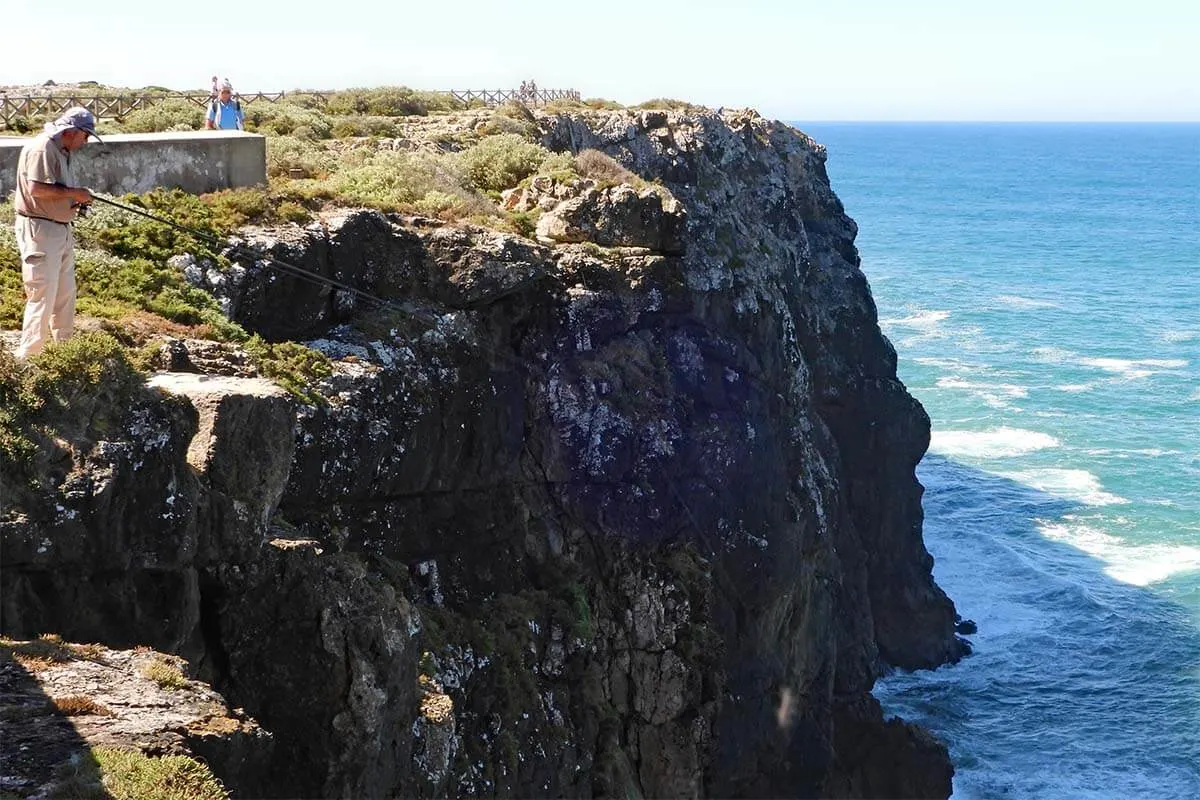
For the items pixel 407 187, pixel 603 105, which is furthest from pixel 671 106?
pixel 407 187

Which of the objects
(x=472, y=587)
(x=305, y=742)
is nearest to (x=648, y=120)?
(x=472, y=587)

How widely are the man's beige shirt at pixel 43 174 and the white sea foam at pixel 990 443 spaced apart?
52.8 metres

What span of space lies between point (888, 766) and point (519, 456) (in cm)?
1684

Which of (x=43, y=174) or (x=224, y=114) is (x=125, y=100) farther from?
(x=43, y=174)

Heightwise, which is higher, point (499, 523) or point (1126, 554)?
point (499, 523)

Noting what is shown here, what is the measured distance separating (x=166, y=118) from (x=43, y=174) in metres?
19.3

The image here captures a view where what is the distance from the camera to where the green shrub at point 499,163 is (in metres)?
29.8

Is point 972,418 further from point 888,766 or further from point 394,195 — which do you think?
point 394,195

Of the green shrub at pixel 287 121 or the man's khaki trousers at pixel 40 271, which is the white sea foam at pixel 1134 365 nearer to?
the green shrub at pixel 287 121

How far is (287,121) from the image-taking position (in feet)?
112

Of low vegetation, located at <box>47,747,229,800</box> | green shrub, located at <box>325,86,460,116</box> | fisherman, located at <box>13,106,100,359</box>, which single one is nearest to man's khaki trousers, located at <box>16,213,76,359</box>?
fisherman, located at <box>13,106,100,359</box>

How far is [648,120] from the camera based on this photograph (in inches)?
1682

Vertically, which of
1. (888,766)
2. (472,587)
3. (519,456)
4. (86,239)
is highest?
(86,239)

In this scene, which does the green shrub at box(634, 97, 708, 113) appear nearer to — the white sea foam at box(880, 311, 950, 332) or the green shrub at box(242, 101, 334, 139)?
the green shrub at box(242, 101, 334, 139)
